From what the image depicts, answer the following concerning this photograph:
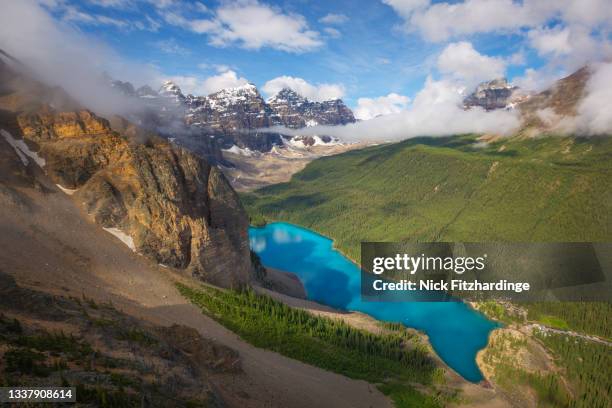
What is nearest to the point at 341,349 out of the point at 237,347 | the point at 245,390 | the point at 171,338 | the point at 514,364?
the point at 237,347

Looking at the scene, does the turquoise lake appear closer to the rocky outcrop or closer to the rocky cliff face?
the rocky cliff face

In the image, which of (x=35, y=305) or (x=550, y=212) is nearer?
(x=35, y=305)

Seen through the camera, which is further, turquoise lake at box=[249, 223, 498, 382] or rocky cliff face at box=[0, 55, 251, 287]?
turquoise lake at box=[249, 223, 498, 382]

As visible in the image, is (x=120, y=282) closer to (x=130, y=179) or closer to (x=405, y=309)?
(x=130, y=179)

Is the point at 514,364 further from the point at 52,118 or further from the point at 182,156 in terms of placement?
the point at 52,118

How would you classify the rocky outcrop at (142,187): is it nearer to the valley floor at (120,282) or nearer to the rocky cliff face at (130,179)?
the rocky cliff face at (130,179)

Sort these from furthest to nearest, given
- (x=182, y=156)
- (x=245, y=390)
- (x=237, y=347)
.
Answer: (x=182, y=156), (x=237, y=347), (x=245, y=390)

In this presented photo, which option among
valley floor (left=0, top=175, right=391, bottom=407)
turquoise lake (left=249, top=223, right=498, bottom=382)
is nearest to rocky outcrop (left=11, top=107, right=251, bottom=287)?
A: valley floor (left=0, top=175, right=391, bottom=407)
